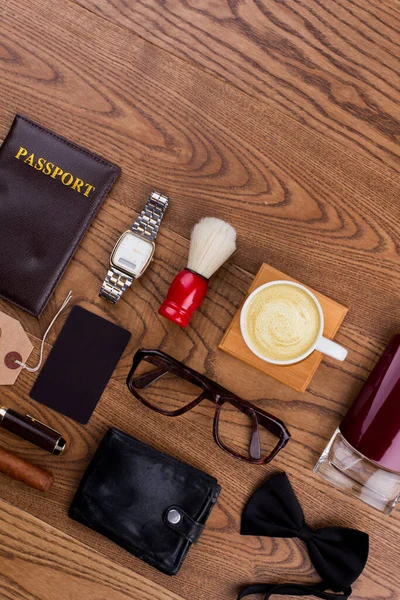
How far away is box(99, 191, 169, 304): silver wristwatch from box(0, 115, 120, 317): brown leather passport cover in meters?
0.08

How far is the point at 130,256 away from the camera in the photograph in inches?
38.9

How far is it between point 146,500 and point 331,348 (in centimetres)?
42

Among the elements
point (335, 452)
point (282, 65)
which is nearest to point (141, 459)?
point (335, 452)

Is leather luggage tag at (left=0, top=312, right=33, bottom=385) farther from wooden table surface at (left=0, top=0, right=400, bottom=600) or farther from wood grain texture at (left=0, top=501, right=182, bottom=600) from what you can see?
wood grain texture at (left=0, top=501, right=182, bottom=600)

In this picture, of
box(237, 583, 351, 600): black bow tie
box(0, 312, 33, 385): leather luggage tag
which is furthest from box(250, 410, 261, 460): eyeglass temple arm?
box(0, 312, 33, 385): leather luggage tag

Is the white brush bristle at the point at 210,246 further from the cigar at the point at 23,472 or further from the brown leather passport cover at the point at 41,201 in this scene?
the cigar at the point at 23,472

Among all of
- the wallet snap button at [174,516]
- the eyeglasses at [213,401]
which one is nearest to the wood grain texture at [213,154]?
the eyeglasses at [213,401]

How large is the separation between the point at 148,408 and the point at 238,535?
0.28m

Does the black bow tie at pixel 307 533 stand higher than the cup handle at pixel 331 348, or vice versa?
the cup handle at pixel 331 348

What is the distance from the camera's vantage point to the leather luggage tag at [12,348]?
1035mm

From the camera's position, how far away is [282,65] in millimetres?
1004

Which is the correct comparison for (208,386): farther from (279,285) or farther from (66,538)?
(66,538)

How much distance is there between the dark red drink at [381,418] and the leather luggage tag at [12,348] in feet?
1.93

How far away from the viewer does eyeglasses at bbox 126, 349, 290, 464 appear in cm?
98
